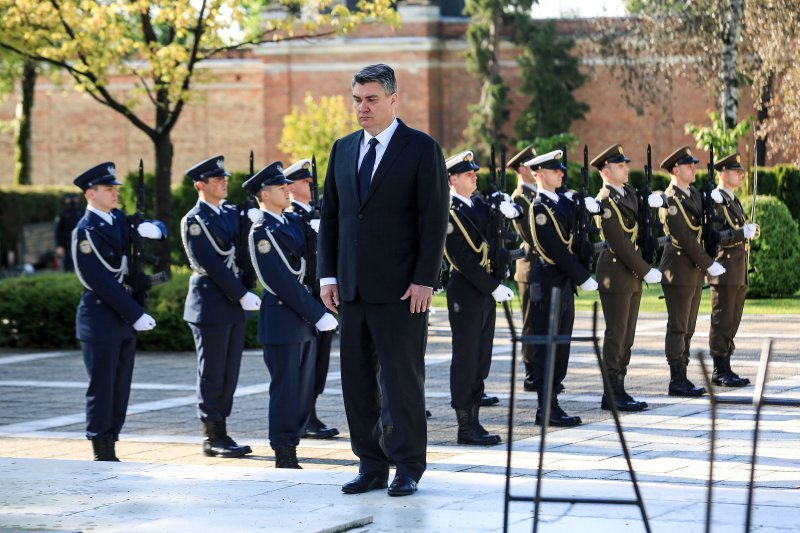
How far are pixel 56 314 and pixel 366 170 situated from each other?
10885 millimetres

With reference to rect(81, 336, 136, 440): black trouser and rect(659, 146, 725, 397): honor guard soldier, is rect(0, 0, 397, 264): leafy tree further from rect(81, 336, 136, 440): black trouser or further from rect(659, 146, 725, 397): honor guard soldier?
rect(81, 336, 136, 440): black trouser

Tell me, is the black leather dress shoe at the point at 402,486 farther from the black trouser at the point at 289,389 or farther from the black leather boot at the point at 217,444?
the black leather boot at the point at 217,444

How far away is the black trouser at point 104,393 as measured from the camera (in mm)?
9172

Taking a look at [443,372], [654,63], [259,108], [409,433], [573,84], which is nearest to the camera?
[409,433]

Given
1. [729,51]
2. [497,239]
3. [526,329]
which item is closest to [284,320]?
[497,239]

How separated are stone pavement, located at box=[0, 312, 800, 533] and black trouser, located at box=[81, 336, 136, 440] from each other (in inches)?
12.1

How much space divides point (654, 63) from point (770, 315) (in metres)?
20.1

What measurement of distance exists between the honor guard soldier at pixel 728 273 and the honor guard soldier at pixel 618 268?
1.27 meters

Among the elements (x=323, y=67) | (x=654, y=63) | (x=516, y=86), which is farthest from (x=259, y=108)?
(x=654, y=63)

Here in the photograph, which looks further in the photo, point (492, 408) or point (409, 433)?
point (492, 408)

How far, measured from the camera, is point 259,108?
4875 cm

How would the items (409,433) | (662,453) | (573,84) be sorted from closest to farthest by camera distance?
1. (409,433)
2. (662,453)
3. (573,84)

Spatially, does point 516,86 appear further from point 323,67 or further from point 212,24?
point 212,24

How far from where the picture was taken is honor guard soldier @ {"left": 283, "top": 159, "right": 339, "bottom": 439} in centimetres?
1008
